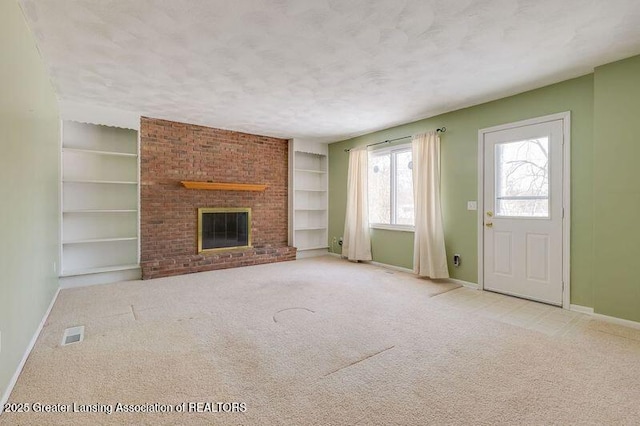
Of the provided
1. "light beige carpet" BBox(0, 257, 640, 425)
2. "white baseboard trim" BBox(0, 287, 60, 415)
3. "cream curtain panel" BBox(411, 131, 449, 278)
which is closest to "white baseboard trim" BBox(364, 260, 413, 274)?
"cream curtain panel" BBox(411, 131, 449, 278)

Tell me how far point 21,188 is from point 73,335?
1.34 meters

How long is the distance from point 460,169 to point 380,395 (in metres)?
3.53

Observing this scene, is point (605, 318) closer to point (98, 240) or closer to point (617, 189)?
point (617, 189)

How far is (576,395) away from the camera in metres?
1.88

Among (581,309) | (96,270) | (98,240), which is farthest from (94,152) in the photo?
(581,309)

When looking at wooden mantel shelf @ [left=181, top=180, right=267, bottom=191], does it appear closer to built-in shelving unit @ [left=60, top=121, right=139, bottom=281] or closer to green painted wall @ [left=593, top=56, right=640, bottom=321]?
built-in shelving unit @ [left=60, top=121, right=139, bottom=281]

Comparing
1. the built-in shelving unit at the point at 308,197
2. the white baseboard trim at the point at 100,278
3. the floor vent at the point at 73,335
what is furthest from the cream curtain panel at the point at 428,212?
the white baseboard trim at the point at 100,278

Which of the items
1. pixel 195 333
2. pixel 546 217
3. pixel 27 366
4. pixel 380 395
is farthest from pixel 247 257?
pixel 546 217

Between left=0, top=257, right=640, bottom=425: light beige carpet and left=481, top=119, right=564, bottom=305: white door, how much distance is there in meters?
0.97

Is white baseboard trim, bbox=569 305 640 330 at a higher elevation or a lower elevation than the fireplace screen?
lower

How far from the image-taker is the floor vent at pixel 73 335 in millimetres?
2584

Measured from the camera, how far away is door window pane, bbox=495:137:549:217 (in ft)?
12.0

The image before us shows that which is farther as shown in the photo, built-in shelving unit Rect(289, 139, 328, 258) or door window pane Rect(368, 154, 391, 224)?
built-in shelving unit Rect(289, 139, 328, 258)

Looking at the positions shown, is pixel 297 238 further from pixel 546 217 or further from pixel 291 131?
pixel 546 217
